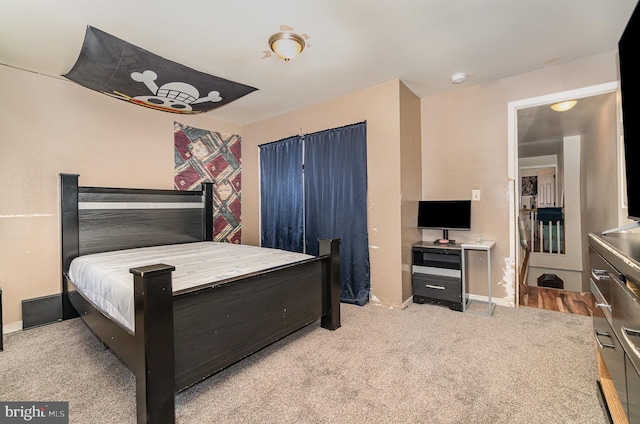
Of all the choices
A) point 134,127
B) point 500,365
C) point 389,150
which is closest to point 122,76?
point 134,127

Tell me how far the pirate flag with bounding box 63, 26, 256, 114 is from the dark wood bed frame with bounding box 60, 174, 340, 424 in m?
1.00

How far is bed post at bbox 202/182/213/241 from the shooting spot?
3.89 metres

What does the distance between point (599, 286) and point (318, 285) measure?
1.76 metres

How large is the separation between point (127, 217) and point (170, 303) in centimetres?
227

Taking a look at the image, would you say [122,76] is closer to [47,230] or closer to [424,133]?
[47,230]

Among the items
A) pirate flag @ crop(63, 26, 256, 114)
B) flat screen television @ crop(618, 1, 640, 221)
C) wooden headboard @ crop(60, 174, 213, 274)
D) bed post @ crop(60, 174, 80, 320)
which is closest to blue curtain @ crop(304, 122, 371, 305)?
pirate flag @ crop(63, 26, 256, 114)

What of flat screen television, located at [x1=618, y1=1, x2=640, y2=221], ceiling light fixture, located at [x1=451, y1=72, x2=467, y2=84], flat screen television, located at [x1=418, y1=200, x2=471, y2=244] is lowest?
flat screen television, located at [x1=418, y1=200, x2=471, y2=244]

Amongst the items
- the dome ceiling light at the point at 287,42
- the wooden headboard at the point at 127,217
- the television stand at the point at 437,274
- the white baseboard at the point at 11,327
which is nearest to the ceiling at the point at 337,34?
the dome ceiling light at the point at 287,42

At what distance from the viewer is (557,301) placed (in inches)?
130

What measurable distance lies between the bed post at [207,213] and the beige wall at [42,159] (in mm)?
888

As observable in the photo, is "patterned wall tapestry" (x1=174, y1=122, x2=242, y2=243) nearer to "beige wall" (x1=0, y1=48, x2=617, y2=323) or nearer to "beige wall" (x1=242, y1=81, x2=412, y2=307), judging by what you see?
"beige wall" (x1=0, y1=48, x2=617, y2=323)

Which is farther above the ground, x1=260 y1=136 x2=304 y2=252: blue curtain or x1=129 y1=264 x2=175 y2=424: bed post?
x1=260 y1=136 x2=304 y2=252: blue curtain

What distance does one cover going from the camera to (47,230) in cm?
282

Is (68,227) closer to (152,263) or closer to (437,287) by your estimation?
(152,263)
